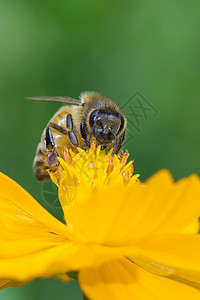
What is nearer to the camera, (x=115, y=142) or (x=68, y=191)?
(x=68, y=191)

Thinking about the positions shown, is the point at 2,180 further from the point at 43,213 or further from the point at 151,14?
the point at 151,14

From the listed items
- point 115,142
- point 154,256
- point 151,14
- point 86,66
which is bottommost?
point 154,256

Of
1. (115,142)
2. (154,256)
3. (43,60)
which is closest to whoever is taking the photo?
(154,256)

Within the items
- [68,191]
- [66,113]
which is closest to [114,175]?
[68,191]

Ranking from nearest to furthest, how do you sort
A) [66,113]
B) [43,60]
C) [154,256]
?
[154,256] → [66,113] → [43,60]

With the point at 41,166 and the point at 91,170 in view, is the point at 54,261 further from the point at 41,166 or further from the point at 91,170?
the point at 41,166

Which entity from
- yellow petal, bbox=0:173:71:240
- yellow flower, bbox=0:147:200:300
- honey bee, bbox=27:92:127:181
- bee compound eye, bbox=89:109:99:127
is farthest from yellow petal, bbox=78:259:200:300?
bee compound eye, bbox=89:109:99:127

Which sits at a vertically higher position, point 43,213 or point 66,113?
point 66,113
